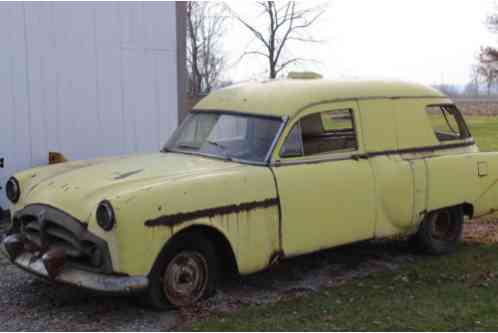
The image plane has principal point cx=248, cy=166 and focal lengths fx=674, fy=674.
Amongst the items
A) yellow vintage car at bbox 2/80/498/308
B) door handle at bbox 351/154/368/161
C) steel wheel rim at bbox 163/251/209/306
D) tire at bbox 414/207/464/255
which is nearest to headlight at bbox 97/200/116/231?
yellow vintage car at bbox 2/80/498/308

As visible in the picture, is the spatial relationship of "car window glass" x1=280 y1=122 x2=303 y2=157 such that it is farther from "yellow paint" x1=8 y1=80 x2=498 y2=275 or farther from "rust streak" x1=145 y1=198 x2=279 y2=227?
"rust streak" x1=145 y1=198 x2=279 y2=227

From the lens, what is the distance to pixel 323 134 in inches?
252

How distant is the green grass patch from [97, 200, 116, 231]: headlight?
959 millimetres

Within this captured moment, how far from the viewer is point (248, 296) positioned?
5797 mm

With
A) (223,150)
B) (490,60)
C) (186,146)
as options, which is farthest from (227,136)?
(490,60)

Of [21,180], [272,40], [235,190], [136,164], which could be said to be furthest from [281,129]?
[272,40]

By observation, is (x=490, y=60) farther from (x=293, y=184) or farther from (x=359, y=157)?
(x=293, y=184)

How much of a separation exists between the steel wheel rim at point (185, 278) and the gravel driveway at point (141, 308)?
106 mm

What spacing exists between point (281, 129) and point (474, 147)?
280cm

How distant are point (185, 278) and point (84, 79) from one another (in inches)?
177

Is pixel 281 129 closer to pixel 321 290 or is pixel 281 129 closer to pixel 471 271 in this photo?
pixel 321 290

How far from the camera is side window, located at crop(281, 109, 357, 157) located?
612 cm

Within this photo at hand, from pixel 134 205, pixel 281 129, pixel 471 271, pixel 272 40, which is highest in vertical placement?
pixel 272 40

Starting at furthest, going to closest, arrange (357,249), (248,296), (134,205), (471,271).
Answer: (357,249) → (471,271) → (248,296) → (134,205)
